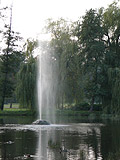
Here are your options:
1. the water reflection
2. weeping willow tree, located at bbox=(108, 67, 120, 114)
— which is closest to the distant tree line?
weeping willow tree, located at bbox=(108, 67, 120, 114)

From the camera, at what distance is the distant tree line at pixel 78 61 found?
48.5m

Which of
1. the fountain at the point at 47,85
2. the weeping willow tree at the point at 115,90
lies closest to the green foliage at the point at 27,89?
the fountain at the point at 47,85

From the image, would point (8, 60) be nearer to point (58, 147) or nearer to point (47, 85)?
point (47, 85)

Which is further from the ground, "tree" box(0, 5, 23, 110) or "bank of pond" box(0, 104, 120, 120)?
"tree" box(0, 5, 23, 110)

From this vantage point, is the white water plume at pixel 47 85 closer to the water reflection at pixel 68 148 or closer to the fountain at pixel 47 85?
the fountain at pixel 47 85

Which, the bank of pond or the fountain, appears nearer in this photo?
the fountain

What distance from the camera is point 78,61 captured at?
2034 inches

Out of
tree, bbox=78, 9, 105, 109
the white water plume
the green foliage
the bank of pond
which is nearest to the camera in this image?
the white water plume

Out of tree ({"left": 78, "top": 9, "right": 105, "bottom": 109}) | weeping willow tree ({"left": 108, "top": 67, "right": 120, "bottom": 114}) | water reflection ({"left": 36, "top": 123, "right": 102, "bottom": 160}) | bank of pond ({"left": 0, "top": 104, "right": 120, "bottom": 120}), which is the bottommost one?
water reflection ({"left": 36, "top": 123, "right": 102, "bottom": 160})

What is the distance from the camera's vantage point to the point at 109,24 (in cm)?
5594

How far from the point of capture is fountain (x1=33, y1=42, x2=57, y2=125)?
46844mm

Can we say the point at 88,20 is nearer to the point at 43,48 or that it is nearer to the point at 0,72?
the point at 43,48

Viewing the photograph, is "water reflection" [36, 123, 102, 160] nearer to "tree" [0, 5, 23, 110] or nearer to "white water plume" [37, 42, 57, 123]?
"white water plume" [37, 42, 57, 123]

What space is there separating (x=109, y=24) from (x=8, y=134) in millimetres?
35813
